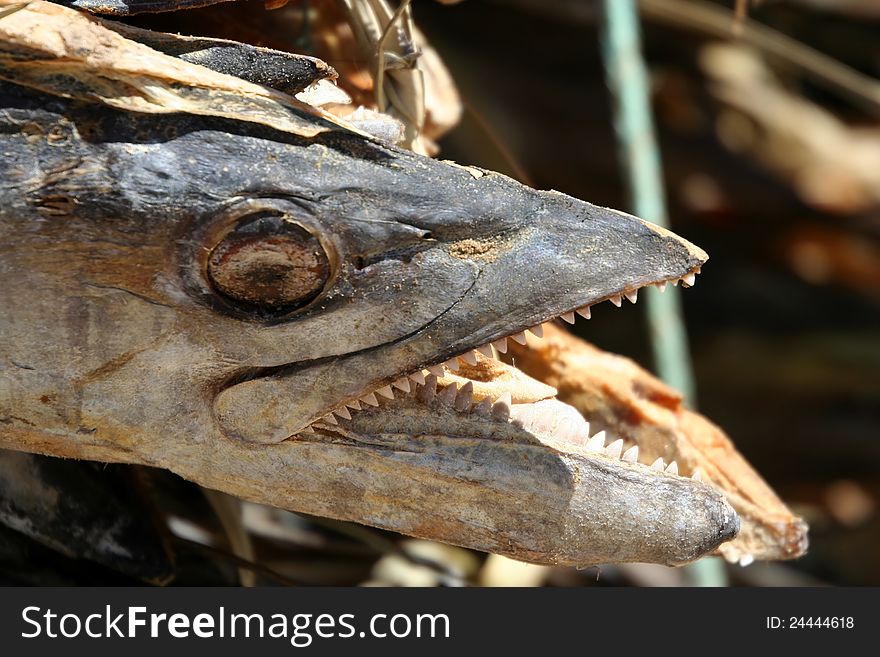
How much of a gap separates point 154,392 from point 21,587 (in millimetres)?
425

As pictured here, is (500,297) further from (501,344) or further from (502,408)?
(502,408)

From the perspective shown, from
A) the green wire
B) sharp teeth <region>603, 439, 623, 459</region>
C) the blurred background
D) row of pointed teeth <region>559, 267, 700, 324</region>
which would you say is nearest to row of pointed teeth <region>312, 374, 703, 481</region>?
sharp teeth <region>603, 439, 623, 459</region>

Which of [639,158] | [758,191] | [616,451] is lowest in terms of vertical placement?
[616,451]

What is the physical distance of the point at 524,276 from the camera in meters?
1.19

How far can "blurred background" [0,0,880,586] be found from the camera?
401 cm

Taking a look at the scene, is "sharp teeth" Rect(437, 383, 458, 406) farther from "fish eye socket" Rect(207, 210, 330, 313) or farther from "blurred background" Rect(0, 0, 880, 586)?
"blurred background" Rect(0, 0, 880, 586)

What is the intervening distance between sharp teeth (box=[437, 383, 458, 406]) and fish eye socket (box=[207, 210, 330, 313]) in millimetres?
200

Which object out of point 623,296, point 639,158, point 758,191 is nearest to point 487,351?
point 623,296

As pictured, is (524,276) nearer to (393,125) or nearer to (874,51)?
(393,125)

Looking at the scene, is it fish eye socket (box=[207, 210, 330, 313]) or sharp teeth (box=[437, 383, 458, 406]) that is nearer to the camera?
fish eye socket (box=[207, 210, 330, 313])

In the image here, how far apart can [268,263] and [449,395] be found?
10.3 inches

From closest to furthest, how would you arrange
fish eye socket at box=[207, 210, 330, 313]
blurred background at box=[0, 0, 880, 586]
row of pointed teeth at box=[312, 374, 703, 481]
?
fish eye socket at box=[207, 210, 330, 313]
row of pointed teeth at box=[312, 374, 703, 481]
blurred background at box=[0, 0, 880, 586]

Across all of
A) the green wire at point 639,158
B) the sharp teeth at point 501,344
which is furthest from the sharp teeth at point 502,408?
the green wire at point 639,158

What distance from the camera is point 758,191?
4.05m
